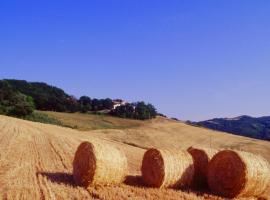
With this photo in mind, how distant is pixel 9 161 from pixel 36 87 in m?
66.7

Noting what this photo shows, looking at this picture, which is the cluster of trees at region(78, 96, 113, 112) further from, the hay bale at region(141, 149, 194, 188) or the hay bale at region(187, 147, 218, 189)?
the hay bale at region(141, 149, 194, 188)

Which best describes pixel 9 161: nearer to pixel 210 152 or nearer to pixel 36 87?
pixel 210 152

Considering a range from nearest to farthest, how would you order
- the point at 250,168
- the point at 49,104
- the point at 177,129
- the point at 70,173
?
the point at 250,168 → the point at 70,173 → the point at 177,129 → the point at 49,104

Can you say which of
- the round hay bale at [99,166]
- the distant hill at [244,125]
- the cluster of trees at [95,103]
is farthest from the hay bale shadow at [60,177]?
the cluster of trees at [95,103]

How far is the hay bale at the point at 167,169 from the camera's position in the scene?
12.3 meters

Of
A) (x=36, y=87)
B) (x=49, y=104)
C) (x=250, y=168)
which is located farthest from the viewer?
(x=36, y=87)

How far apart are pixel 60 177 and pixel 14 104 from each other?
131 feet

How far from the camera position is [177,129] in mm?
48438

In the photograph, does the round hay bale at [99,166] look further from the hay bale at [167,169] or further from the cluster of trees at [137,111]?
the cluster of trees at [137,111]

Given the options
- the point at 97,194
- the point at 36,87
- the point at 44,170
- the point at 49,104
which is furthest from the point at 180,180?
the point at 36,87

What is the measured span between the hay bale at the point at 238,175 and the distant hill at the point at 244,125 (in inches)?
1712

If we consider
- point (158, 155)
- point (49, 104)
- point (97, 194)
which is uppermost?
point (49, 104)

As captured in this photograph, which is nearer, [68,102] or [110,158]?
[110,158]

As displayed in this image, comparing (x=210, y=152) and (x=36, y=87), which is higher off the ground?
(x=36, y=87)
